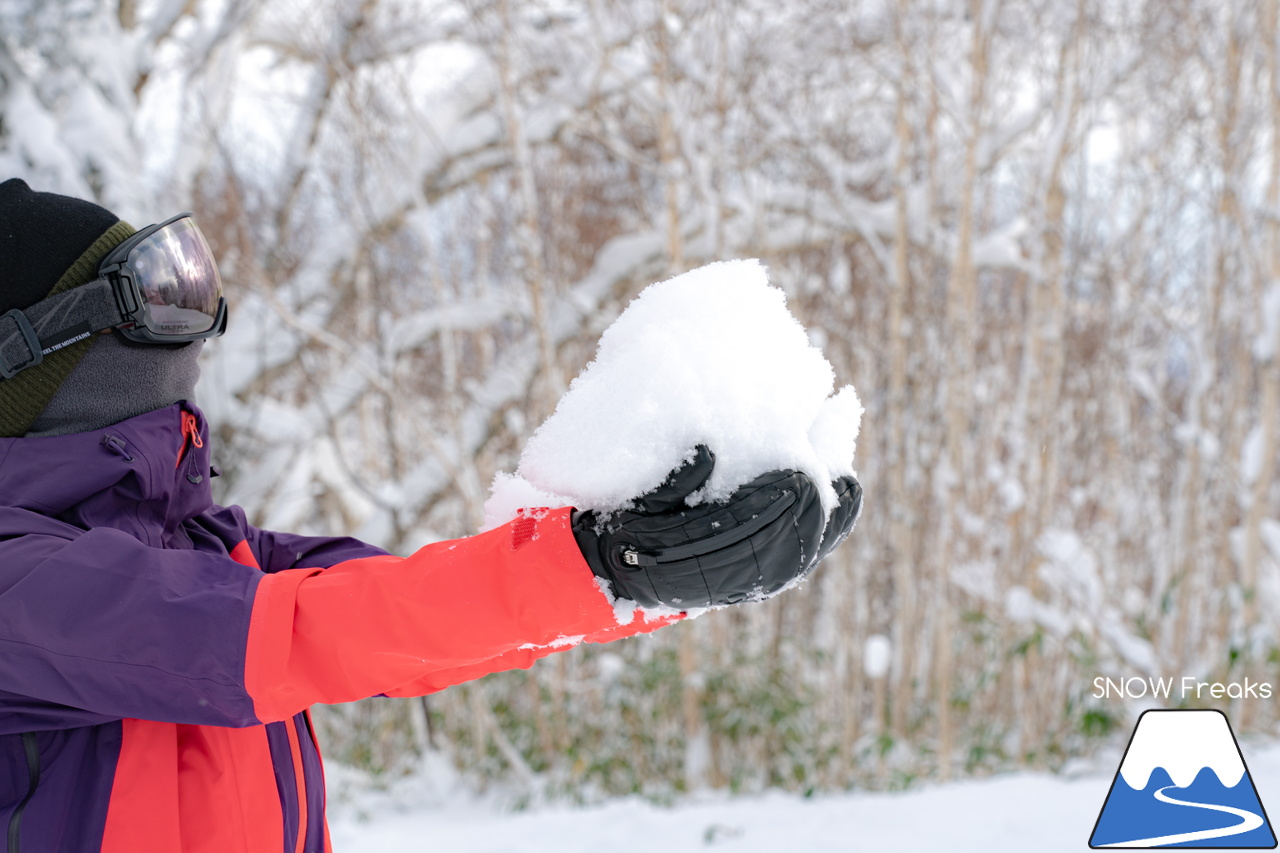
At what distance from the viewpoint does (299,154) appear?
4.93 metres

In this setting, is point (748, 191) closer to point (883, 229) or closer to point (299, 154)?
point (883, 229)

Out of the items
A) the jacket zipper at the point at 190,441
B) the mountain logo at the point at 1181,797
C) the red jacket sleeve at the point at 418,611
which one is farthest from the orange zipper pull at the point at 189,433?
the mountain logo at the point at 1181,797

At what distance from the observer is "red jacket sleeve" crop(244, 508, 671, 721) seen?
73 cm

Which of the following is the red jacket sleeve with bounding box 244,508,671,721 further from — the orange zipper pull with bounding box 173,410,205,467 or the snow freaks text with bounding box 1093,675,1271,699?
the snow freaks text with bounding box 1093,675,1271,699

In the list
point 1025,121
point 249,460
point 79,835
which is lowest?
point 249,460

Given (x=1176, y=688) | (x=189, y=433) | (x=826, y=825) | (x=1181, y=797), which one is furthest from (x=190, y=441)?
(x=1176, y=688)

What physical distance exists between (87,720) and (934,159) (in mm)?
4826

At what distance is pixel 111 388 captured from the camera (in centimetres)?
88

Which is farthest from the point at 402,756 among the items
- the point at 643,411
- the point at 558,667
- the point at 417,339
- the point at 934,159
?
the point at 643,411

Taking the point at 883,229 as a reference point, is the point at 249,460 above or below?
below

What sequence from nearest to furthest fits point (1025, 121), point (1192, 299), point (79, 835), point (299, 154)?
point (79, 835), point (299, 154), point (1025, 121), point (1192, 299)

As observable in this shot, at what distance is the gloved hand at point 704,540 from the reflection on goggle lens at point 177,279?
0.55 metres

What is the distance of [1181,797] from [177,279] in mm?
2896

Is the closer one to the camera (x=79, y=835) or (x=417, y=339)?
(x=79, y=835)
